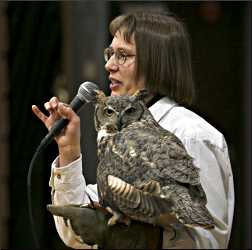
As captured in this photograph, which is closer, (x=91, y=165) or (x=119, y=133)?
(x=119, y=133)

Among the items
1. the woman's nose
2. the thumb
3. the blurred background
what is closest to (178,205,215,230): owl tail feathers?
the thumb

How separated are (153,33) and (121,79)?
143 mm

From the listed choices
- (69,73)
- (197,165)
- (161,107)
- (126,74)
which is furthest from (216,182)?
(69,73)

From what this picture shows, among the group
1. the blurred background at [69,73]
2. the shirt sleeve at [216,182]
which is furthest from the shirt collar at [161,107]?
the blurred background at [69,73]

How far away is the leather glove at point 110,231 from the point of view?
6.20 feet

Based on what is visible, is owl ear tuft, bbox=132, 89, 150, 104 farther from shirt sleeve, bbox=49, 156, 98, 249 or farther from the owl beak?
shirt sleeve, bbox=49, 156, 98, 249

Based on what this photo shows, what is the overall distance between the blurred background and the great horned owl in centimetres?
250

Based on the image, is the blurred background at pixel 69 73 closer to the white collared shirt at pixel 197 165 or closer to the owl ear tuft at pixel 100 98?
the white collared shirt at pixel 197 165

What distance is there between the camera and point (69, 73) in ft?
15.4

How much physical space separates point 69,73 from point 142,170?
9.48 ft

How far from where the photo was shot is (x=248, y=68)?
4914 millimetres

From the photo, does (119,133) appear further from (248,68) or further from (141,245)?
(248,68)

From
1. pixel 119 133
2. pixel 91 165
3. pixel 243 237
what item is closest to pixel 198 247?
→ pixel 119 133

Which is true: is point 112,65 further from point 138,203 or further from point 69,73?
point 69,73
